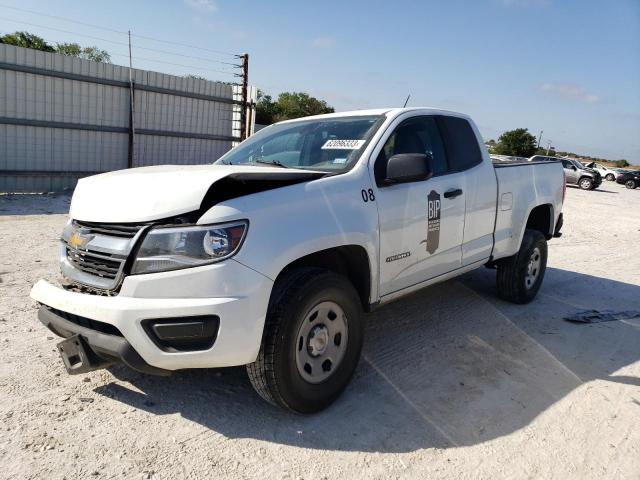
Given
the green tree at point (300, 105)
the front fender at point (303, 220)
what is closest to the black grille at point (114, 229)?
the front fender at point (303, 220)

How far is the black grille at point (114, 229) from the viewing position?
8.61 feet

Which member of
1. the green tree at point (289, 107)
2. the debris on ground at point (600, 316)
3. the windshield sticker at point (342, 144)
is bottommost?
the debris on ground at point (600, 316)

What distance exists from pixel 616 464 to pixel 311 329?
1.77 meters

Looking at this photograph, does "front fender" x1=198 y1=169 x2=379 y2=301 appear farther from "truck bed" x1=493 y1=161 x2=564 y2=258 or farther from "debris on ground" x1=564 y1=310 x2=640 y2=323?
"debris on ground" x1=564 y1=310 x2=640 y2=323

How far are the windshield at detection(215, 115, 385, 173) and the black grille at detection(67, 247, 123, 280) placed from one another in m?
1.45

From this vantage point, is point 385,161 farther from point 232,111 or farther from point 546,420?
point 232,111

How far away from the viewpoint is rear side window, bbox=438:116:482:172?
4.28 meters

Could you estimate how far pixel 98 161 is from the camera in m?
11.7

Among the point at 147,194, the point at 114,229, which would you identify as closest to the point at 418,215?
the point at 147,194

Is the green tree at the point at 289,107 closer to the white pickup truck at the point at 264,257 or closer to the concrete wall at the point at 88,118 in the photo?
the concrete wall at the point at 88,118

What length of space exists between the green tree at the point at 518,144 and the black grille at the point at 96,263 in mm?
56304

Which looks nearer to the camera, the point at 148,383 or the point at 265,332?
the point at 265,332

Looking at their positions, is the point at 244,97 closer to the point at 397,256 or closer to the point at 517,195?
the point at 517,195

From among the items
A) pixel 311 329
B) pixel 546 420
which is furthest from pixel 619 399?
pixel 311 329
